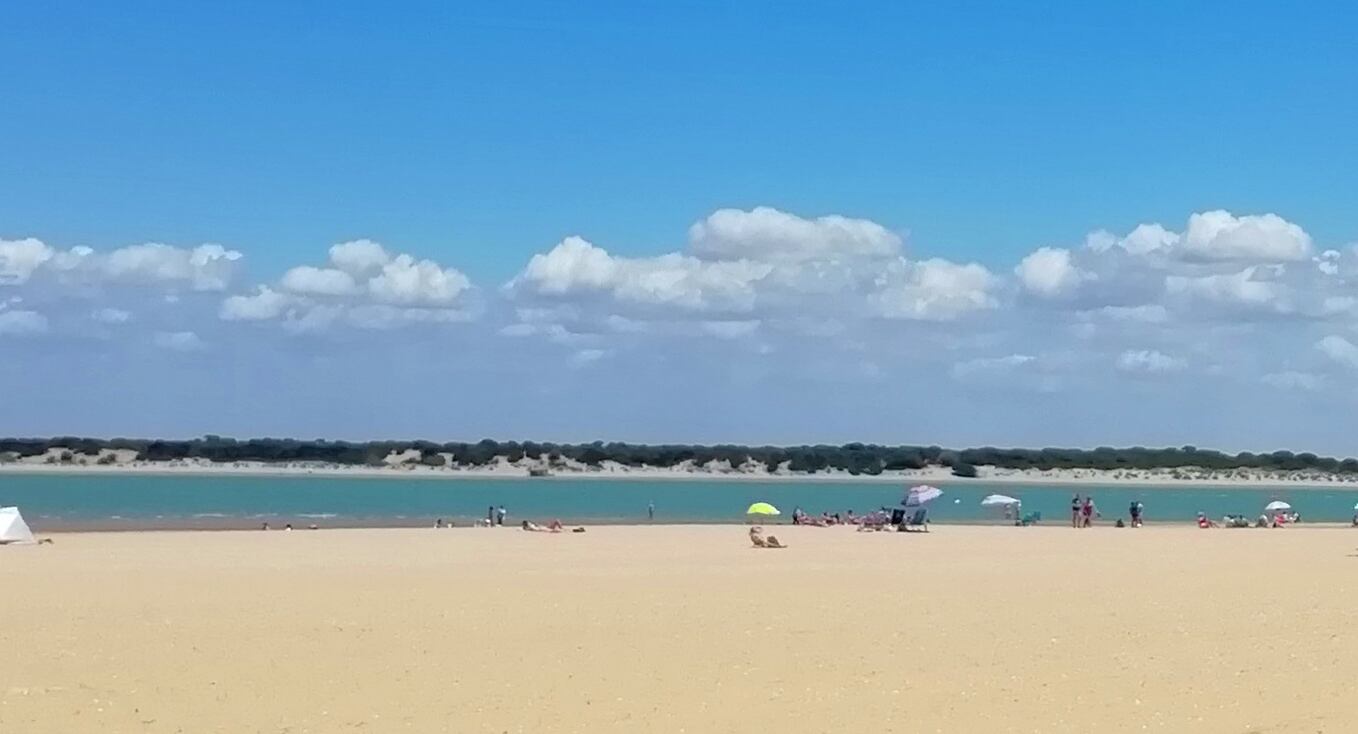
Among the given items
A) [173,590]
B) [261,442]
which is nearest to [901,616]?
[173,590]

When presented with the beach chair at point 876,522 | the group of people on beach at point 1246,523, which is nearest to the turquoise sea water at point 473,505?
the group of people on beach at point 1246,523

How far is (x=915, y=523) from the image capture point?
46.4m

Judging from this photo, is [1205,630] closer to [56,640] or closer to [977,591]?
[977,591]

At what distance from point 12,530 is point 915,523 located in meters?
25.6

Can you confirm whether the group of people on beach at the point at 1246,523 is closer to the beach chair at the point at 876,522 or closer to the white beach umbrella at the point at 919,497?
the white beach umbrella at the point at 919,497

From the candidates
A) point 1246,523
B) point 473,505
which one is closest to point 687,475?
point 473,505

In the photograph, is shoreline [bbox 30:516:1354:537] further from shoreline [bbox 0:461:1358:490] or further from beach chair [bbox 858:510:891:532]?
shoreline [bbox 0:461:1358:490]

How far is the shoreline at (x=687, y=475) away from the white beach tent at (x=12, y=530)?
325 ft

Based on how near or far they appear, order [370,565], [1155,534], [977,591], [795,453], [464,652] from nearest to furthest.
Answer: [464,652] → [977,591] → [370,565] → [1155,534] → [795,453]

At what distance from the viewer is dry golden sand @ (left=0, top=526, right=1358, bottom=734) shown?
11812 millimetres

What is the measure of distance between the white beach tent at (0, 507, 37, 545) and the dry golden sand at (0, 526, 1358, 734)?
24.7 feet

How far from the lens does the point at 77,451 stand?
162 meters

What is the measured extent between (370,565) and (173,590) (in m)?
6.64

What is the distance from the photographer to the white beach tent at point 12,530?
118 feet
